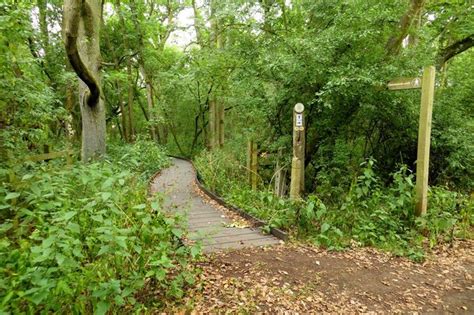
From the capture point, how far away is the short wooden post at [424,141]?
192 inches

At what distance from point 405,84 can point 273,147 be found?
8.96ft

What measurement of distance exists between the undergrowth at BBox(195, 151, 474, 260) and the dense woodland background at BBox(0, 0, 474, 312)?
31 millimetres

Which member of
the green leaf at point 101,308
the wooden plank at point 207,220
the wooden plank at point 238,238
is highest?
the green leaf at point 101,308

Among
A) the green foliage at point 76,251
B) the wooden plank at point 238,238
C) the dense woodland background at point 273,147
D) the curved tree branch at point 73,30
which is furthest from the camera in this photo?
the wooden plank at point 238,238

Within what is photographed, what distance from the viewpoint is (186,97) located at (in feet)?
53.9

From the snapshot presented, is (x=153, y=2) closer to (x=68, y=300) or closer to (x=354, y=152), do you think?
(x=354, y=152)

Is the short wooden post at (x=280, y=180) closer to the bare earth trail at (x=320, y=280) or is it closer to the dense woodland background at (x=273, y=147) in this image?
the dense woodland background at (x=273, y=147)

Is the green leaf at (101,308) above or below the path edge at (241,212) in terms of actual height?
above

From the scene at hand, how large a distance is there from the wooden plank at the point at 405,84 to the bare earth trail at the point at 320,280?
8.79 feet

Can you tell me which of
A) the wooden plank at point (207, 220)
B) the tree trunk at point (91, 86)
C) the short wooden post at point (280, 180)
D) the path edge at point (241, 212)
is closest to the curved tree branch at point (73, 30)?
the tree trunk at point (91, 86)

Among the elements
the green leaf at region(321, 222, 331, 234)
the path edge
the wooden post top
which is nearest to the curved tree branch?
the wooden post top

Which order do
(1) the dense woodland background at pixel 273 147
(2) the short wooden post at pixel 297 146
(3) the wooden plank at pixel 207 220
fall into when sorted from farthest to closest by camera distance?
1. (3) the wooden plank at pixel 207 220
2. (2) the short wooden post at pixel 297 146
3. (1) the dense woodland background at pixel 273 147

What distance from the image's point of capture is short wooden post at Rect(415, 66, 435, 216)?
4871 mm

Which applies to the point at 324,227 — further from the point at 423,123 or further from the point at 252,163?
the point at 252,163
